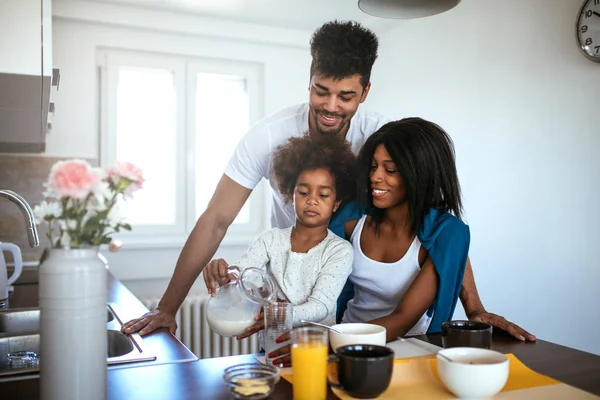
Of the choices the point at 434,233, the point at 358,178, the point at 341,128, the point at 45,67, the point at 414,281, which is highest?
the point at 45,67

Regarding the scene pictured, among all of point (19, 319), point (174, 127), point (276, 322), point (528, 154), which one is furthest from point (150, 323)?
point (174, 127)

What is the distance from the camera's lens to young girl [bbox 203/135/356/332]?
1424mm

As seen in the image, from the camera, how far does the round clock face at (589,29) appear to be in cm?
229

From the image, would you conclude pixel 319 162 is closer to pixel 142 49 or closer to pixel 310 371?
pixel 310 371

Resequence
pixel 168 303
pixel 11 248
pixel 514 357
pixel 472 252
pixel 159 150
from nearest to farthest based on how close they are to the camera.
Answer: pixel 514 357
pixel 168 303
pixel 11 248
pixel 472 252
pixel 159 150

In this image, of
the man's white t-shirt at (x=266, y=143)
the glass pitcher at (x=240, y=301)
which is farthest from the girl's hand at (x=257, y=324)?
the man's white t-shirt at (x=266, y=143)

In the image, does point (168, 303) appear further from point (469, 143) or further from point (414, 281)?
point (469, 143)

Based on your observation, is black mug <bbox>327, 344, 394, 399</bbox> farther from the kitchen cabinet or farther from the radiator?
the radiator

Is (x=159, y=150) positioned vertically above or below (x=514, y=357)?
above

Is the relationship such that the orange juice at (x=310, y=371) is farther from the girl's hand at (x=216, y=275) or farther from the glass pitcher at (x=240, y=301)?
the girl's hand at (x=216, y=275)

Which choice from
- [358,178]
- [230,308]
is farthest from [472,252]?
[230,308]

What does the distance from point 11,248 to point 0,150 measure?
1193 mm

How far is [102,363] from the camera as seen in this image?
33.1 inches

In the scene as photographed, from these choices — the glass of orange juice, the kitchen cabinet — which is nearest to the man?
the kitchen cabinet
